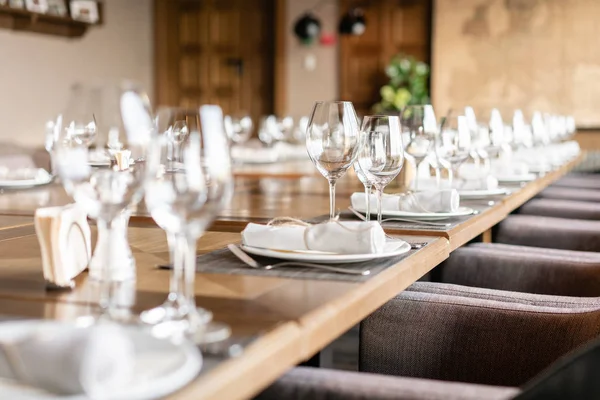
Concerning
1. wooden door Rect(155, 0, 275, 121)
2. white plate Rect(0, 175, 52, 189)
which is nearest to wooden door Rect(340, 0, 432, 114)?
wooden door Rect(155, 0, 275, 121)

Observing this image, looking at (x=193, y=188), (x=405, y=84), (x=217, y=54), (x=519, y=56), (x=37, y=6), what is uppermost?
(x=37, y=6)

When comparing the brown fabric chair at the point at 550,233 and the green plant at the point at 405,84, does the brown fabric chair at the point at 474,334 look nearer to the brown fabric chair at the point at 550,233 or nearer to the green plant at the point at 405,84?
the brown fabric chair at the point at 550,233

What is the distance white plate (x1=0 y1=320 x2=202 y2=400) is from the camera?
0.68 meters

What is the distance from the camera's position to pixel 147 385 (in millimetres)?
680

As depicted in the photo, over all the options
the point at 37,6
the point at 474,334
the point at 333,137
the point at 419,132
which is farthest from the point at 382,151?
the point at 37,6

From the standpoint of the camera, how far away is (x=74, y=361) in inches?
26.3

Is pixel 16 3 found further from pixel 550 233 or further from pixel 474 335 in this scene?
pixel 474 335

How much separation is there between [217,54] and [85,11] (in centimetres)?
209

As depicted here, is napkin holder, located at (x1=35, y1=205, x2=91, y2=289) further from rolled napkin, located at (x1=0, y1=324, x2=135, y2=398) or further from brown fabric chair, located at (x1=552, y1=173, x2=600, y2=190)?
brown fabric chair, located at (x1=552, y1=173, x2=600, y2=190)

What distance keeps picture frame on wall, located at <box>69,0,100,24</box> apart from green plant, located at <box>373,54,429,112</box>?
2.95 meters

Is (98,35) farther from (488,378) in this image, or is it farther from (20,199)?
(488,378)

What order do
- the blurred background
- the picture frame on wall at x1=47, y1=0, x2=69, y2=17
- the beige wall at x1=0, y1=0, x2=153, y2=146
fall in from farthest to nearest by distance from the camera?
the blurred background < the picture frame on wall at x1=47, y1=0, x2=69, y2=17 < the beige wall at x1=0, y1=0, x2=153, y2=146

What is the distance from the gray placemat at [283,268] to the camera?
1167 mm

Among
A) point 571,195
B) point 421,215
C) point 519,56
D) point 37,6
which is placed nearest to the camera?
point 421,215
